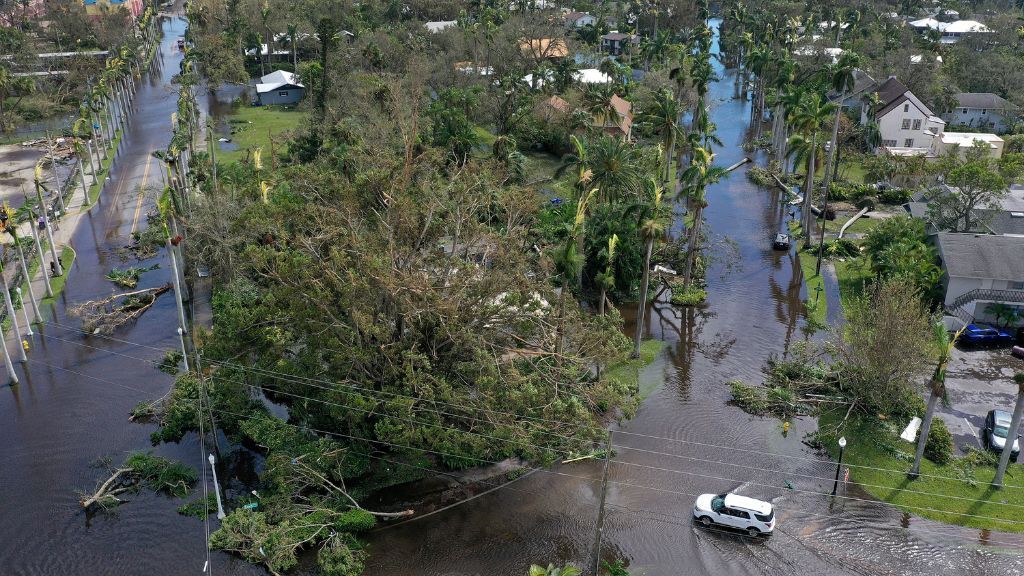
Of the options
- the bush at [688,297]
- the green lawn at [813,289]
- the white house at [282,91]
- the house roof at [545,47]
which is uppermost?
the house roof at [545,47]

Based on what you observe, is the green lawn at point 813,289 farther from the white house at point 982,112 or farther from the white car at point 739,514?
the white house at point 982,112

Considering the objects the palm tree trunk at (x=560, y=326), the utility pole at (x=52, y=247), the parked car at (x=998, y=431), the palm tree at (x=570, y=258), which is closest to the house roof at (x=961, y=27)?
the parked car at (x=998, y=431)

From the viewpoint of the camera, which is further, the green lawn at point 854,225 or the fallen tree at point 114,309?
the green lawn at point 854,225

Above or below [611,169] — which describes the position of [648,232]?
below

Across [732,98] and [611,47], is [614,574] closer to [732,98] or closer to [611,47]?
[732,98]

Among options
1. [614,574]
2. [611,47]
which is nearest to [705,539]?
[614,574]

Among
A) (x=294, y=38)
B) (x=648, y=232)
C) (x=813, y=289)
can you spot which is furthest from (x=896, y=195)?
(x=294, y=38)

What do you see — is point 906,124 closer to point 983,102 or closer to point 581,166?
point 983,102
